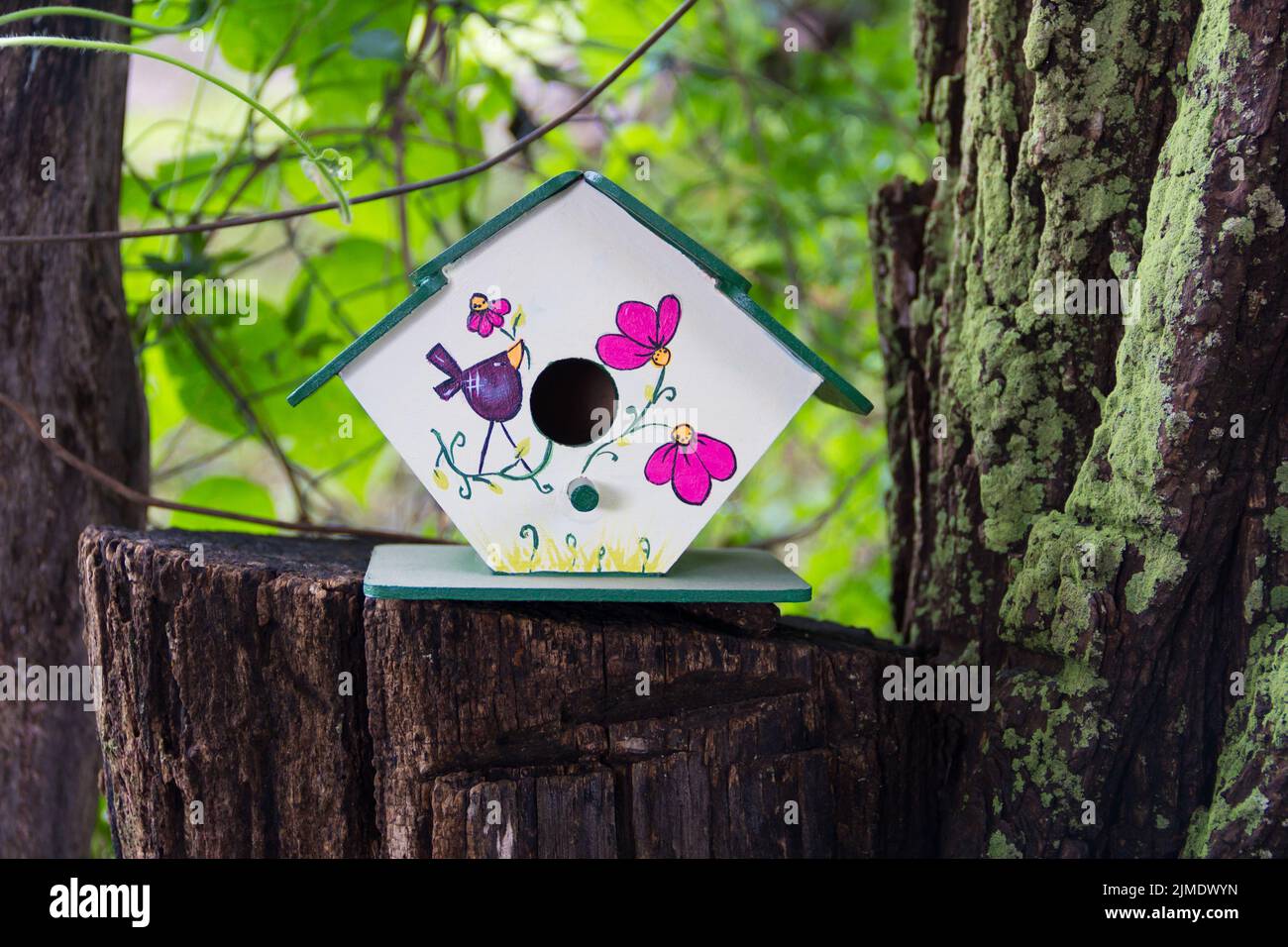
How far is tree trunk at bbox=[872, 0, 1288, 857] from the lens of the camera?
1469mm

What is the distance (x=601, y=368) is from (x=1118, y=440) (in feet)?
2.40

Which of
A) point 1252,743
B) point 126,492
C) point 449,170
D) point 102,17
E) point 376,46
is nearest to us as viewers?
point 1252,743

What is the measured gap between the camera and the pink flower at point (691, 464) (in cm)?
168

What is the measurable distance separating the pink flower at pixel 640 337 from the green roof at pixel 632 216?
0.09m

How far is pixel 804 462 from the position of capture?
215 inches

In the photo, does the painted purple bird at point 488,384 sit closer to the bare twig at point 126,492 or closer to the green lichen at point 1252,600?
the bare twig at point 126,492

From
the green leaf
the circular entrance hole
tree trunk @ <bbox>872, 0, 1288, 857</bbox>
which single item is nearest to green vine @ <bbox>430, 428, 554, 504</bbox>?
the circular entrance hole

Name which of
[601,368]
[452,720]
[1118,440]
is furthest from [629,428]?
[1118,440]

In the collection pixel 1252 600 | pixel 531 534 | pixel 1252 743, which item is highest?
pixel 531 534

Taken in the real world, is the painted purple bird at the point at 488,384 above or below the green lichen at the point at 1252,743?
above

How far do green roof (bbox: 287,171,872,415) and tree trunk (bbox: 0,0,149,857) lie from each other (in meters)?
0.72

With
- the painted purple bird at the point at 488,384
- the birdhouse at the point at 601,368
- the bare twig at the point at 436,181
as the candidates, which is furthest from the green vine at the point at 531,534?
the bare twig at the point at 436,181

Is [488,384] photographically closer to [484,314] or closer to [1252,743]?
[484,314]

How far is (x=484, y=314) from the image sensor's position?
1.65 m
